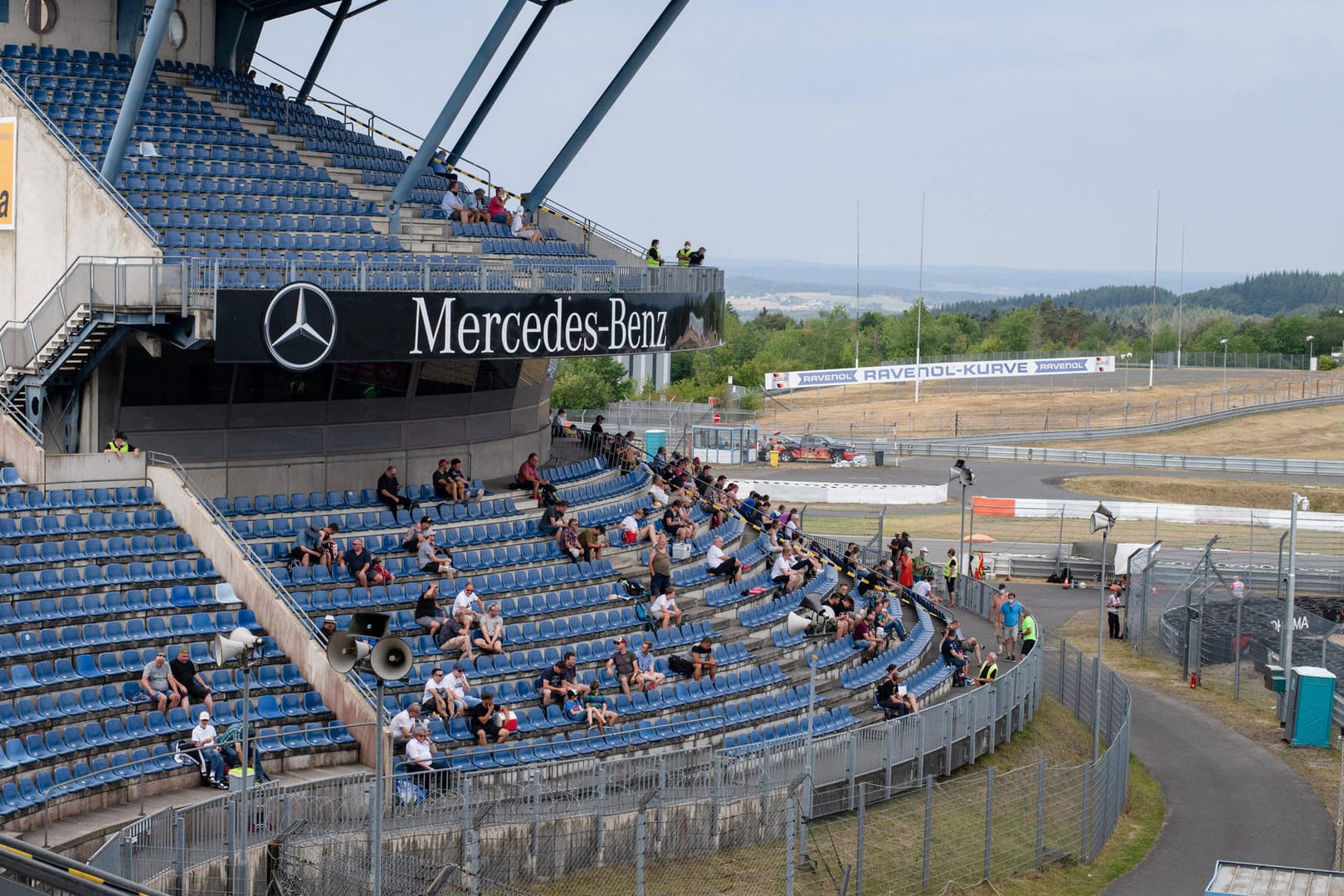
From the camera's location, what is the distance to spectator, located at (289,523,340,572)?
23197 mm

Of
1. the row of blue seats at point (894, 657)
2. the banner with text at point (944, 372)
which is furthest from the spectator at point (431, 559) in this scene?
the banner with text at point (944, 372)

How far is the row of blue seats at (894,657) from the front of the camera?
2623 centimetres

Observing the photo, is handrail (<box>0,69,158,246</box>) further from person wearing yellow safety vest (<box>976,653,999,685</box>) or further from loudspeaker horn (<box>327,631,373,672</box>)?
person wearing yellow safety vest (<box>976,653,999,685</box>)

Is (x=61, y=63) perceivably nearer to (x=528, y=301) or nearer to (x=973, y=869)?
(x=528, y=301)

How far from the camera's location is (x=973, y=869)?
20.4 meters

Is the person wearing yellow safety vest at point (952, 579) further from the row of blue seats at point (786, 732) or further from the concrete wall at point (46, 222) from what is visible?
the concrete wall at point (46, 222)

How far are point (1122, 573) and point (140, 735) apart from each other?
31.3m

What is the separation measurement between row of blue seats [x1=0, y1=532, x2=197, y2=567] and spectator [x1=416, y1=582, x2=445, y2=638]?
133 inches

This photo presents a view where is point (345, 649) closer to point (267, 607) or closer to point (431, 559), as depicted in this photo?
point (267, 607)

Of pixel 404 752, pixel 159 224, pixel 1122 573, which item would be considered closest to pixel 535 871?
pixel 404 752

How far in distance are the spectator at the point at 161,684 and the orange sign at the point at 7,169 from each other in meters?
9.73

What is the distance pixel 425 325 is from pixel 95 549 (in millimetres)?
6033

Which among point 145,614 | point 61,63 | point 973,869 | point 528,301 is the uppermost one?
point 61,63

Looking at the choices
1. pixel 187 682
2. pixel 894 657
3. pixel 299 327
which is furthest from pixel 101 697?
pixel 894 657
